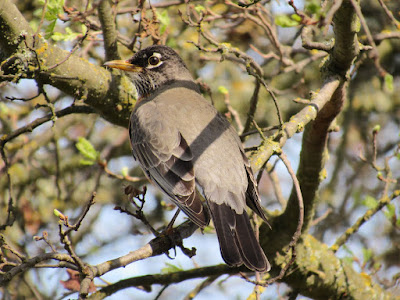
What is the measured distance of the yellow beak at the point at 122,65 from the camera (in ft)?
13.8

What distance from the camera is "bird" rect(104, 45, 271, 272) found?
3377 mm

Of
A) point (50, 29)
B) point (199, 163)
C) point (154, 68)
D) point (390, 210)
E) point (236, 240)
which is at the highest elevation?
point (50, 29)

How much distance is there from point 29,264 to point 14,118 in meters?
3.29

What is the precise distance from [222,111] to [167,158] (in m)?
2.16

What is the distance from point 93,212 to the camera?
5.98m

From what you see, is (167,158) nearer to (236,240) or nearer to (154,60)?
(236,240)

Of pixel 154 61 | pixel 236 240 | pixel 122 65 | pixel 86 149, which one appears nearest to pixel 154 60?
pixel 154 61

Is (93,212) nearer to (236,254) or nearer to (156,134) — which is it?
(156,134)

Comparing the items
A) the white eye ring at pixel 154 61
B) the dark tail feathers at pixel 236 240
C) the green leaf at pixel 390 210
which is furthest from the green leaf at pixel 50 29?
the green leaf at pixel 390 210

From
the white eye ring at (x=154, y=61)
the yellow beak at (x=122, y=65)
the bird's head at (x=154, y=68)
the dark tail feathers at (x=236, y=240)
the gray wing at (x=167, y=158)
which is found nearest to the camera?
the dark tail feathers at (x=236, y=240)

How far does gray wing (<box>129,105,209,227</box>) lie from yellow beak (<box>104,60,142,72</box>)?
43 centimetres

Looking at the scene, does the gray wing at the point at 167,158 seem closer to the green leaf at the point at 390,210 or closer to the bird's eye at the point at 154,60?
the bird's eye at the point at 154,60

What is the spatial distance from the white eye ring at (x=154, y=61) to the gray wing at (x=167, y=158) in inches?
30.4

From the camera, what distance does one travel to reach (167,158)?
12.7 ft
